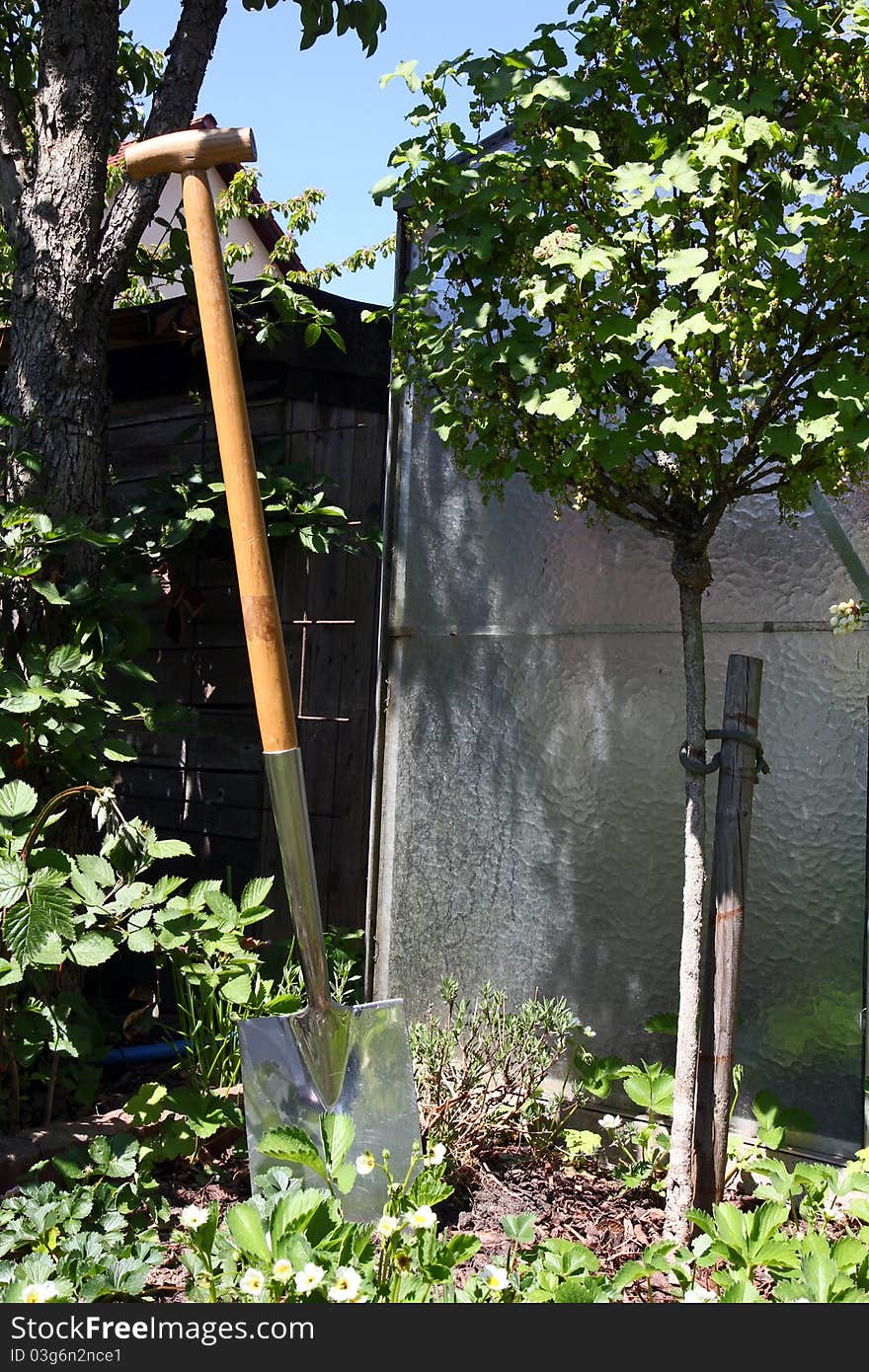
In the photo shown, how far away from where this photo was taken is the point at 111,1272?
5.85 ft

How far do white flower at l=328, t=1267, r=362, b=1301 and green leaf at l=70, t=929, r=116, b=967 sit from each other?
74cm

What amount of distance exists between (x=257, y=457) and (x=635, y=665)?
1.58m

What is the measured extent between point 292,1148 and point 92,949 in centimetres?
51

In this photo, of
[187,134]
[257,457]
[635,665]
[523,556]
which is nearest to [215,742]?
[257,457]

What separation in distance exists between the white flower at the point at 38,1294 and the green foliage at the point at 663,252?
1.50 meters

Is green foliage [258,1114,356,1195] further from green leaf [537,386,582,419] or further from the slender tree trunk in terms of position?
green leaf [537,386,582,419]

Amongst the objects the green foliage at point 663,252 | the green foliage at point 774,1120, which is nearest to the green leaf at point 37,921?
the green foliage at point 663,252

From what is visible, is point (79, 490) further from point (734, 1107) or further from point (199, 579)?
point (734, 1107)

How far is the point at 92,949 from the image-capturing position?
6.87ft

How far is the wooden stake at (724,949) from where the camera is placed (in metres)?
2.18

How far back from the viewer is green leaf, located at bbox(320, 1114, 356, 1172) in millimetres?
1903

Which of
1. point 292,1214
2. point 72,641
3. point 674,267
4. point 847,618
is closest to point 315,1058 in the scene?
point 292,1214

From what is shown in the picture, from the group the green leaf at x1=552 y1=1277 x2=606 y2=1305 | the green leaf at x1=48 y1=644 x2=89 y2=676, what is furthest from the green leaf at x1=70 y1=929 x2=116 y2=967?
the green leaf at x1=552 y1=1277 x2=606 y2=1305

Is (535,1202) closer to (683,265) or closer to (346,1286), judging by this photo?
(346,1286)
